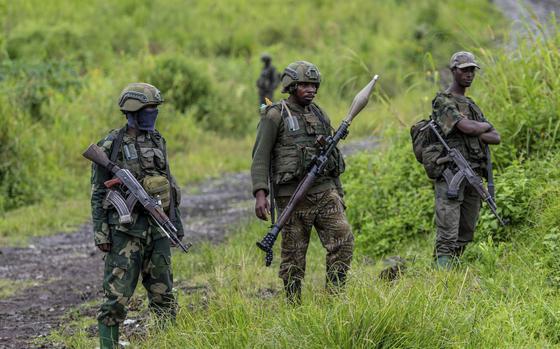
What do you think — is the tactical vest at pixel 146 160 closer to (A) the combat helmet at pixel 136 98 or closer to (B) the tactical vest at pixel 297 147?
(A) the combat helmet at pixel 136 98

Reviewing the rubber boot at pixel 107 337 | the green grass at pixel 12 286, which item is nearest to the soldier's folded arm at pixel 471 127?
the rubber boot at pixel 107 337

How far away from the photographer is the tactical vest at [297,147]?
5199 mm

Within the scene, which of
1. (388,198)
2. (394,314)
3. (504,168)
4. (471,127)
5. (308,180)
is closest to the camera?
(394,314)

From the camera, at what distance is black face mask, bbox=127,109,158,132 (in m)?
4.86

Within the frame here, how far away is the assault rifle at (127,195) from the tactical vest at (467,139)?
7.32 ft

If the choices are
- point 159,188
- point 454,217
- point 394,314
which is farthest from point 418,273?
point 159,188

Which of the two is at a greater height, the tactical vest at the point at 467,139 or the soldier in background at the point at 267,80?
the soldier in background at the point at 267,80

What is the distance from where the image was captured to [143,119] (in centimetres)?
486

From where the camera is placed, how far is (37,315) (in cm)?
642

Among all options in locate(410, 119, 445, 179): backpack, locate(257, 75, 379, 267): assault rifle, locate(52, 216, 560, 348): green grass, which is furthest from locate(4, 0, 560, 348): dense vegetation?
locate(410, 119, 445, 179): backpack

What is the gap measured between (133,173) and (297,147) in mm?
1052

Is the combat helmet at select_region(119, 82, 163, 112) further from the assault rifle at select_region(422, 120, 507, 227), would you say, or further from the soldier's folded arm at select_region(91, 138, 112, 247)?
the assault rifle at select_region(422, 120, 507, 227)

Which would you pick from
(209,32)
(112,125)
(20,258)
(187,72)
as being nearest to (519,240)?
(20,258)

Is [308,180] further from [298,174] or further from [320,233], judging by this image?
[320,233]
